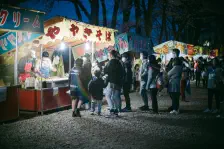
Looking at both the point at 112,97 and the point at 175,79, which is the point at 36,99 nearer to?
the point at 112,97

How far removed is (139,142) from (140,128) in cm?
138

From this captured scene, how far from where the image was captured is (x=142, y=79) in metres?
10.1

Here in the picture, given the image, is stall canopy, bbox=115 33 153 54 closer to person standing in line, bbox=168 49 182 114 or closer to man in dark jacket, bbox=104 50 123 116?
person standing in line, bbox=168 49 182 114

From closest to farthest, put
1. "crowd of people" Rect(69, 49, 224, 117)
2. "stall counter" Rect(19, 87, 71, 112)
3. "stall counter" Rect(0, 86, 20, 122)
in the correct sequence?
"stall counter" Rect(0, 86, 20, 122) < "crowd of people" Rect(69, 49, 224, 117) < "stall counter" Rect(19, 87, 71, 112)

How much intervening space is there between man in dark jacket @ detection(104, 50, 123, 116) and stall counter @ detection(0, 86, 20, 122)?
10.7 ft

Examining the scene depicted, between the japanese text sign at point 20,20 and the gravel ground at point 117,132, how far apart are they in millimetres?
3178

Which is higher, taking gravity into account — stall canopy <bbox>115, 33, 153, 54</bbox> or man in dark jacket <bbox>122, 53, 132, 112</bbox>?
stall canopy <bbox>115, 33, 153, 54</bbox>

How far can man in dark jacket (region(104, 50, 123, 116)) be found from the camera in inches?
350

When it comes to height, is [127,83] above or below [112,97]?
above

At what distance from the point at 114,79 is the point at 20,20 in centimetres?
378

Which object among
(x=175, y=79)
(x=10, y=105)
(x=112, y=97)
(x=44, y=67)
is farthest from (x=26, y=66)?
(x=175, y=79)

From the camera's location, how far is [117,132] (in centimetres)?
Result: 700

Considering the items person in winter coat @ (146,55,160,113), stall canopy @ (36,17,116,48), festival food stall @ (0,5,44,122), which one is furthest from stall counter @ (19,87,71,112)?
person in winter coat @ (146,55,160,113)

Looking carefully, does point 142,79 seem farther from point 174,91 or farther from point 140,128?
point 140,128
